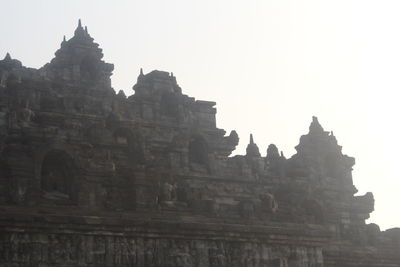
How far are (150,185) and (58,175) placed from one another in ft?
13.3

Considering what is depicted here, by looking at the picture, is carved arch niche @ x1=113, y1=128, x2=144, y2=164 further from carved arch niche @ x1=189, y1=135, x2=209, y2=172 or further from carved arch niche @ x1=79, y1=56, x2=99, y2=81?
carved arch niche @ x1=79, y1=56, x2=99, y2=81

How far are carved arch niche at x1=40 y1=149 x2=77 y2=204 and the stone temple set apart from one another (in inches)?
2.0

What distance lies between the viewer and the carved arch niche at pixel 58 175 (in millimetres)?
31250

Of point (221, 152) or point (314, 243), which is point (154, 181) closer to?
point (314, 243)

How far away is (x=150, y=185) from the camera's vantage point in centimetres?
3166

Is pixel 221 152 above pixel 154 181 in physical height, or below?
above

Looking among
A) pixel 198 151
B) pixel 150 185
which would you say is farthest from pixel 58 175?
pixel 198 151

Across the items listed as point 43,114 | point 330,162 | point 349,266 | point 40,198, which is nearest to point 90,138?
point 43,114

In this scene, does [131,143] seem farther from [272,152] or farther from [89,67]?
[272,152]

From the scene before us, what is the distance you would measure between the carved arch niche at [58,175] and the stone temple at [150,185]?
51 mm

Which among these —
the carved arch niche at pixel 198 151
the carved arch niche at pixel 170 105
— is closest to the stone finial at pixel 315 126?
the carved arch niche at pixel 170 105

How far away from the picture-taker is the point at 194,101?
4688cm

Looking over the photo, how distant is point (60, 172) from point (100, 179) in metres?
2.05

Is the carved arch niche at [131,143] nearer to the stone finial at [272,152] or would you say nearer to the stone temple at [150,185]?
the stone temple at [150,185]
